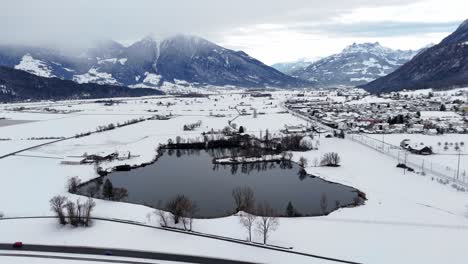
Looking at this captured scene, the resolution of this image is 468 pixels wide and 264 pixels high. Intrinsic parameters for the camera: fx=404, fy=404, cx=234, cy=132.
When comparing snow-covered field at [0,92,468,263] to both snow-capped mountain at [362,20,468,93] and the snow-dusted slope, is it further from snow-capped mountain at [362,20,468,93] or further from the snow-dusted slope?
the snow-dusted slope

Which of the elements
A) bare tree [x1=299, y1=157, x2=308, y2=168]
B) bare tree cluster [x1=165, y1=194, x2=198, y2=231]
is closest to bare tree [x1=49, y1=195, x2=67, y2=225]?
bare tree cluster [x1=165, y1=194, x2=198, y2=231]

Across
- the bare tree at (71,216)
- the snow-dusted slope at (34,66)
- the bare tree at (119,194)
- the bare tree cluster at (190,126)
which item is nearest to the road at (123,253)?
the bare tree at (71,216)

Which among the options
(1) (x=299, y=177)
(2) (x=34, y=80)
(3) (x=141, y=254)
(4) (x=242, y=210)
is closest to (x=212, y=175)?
(1) (x=299, y=177)

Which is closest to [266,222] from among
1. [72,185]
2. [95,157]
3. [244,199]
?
[244,199]

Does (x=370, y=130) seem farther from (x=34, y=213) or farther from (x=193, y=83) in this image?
(x=193, y=83)

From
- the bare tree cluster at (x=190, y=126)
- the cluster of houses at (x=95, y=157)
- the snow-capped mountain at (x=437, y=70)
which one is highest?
the snow-capped mountain at (x=437, y=70)

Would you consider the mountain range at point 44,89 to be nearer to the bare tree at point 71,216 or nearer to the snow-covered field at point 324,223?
the snow-covered field at point 324,223

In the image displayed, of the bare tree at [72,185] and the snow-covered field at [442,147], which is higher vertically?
the snow-covered field at [442,147]
